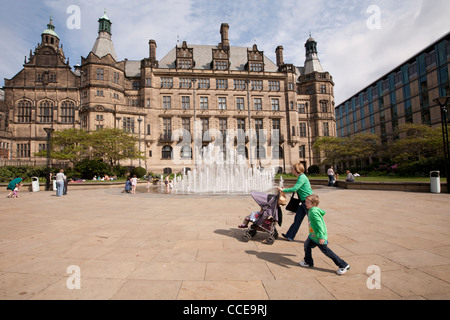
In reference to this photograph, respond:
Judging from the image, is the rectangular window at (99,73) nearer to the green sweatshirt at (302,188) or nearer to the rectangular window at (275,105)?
the rectangular window at (275,105)

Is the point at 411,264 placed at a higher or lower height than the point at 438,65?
lower

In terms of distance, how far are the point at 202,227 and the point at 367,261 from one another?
3.70 m

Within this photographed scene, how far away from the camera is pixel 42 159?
35750 millimetres

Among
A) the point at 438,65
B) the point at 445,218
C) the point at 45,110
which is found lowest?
the point at 445,218

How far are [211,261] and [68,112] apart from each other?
4438 cm

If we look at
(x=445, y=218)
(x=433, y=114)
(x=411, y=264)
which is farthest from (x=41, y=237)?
(x=433, y=114)

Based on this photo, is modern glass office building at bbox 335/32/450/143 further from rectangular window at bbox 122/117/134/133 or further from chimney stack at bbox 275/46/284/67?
rectangular window at bbox 122/117/134/133

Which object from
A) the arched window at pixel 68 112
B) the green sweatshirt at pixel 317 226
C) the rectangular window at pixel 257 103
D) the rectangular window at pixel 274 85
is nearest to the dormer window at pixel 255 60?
the rectangular window at pixel 274 85

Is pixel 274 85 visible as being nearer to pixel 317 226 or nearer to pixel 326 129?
pixel 326 129

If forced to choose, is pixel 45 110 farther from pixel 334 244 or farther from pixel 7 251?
pixel 334 244

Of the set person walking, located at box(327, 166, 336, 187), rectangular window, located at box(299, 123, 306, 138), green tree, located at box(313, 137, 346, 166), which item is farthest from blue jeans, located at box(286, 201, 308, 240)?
rectangular window, located at box(299, 123, 306, 138)

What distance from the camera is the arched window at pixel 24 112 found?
36750 mm
